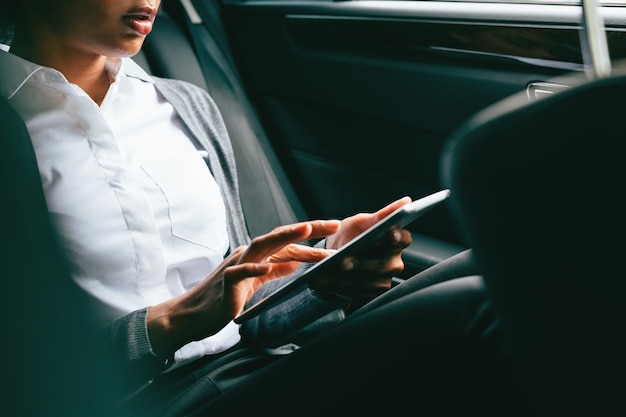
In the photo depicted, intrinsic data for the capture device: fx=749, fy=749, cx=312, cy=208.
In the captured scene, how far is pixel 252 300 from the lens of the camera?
125cm

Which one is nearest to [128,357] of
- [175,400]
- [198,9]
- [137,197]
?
[175,400]

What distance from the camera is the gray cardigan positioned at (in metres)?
0.96

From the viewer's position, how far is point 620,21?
A: 4.18ft

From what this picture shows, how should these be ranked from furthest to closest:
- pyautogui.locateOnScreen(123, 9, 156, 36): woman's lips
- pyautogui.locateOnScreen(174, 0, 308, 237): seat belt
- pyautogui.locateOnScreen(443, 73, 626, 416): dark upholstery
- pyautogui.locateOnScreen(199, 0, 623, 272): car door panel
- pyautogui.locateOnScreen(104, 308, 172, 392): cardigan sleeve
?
pyautogui.locateOnScreen(174, 0, 308, 237): seat belt, pyautogui.locateOnScreen(199, 0, 623, 272): car door panel, pyautogui.locateOnScreen(123, 9, 156, 36): woman's lips, pyautogui.locateOnScreen(104, 308, 172, 392): cardigan sleeve, pyautogui.locateOnScreen(443, 73, 626, 416): dark upholstery

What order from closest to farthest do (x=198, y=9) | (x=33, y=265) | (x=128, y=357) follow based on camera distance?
(x=33, y=265) < (x=128, y=357) < (x=198, y=9)

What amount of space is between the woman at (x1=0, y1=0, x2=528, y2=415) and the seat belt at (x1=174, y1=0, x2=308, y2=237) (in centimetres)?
22

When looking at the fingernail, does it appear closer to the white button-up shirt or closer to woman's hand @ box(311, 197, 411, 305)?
woman's hand @ box(311, 197, 411, 305)

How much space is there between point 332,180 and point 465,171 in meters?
1.28

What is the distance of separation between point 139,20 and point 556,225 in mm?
740

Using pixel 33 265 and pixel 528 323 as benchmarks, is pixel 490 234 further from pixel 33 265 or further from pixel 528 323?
pixel 33 265

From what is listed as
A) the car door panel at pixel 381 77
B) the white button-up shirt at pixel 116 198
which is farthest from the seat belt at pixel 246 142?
the white button-up shirt at pixel 116 198

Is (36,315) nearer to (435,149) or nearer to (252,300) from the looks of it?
(252,300)

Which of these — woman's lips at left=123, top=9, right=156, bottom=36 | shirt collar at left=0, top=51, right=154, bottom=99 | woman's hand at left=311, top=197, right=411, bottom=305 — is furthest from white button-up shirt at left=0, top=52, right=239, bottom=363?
woman's hand at left=311, top=197, right=411, bottom=305

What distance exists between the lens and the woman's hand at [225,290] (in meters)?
0.85
